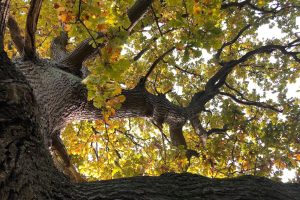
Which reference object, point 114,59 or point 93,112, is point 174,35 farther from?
point 114,59

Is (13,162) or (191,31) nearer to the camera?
(13,162)

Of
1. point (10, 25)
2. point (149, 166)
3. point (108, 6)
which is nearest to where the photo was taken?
point (108, 6)

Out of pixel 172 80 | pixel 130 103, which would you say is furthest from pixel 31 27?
pixel 172 80

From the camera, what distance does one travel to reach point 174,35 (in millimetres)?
8258

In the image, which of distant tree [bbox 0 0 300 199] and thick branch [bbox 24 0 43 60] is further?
thick branch [bbox 24 0 43 60]

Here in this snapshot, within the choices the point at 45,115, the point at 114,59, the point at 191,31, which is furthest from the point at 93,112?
the point at 191,31

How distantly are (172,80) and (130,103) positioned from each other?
3.94 meters

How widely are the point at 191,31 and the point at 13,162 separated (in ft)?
6.60

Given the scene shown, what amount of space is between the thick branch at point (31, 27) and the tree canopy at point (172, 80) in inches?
1.7

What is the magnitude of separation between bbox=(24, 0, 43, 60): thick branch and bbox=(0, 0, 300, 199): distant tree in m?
0.01

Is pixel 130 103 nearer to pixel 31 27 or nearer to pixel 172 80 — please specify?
pixel 31 27

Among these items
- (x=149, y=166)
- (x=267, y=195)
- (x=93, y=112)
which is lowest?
(x=267, y=195)

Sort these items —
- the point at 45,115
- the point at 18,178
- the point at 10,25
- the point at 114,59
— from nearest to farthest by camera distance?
the point at 18,178 < the point at 114,59 < the point at 45,115 < the point at 10,25

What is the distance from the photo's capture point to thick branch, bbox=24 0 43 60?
279 centimetres
